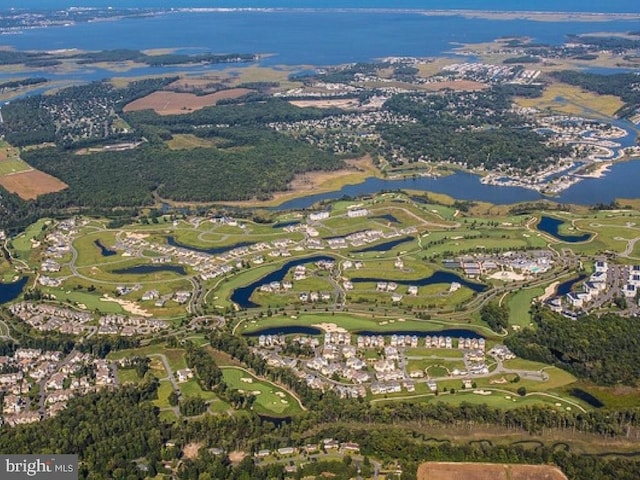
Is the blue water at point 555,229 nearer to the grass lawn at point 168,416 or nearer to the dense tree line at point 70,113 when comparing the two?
the grass lawn at point 168,416

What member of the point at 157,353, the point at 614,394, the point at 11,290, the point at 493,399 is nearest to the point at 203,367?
the point at 157,353

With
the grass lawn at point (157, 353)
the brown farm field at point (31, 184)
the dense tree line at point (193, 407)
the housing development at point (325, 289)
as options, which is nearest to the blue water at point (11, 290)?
the housing development at point (325, 289)

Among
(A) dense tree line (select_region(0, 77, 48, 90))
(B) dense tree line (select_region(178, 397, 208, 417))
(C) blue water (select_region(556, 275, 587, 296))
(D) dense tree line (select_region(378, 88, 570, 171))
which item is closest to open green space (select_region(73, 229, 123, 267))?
(B) dense tree line (select_region(178, 397, 208, 417))

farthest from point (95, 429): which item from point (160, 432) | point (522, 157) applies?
point (522, 157)

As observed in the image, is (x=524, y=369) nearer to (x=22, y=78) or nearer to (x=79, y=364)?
(x=79, y=364)

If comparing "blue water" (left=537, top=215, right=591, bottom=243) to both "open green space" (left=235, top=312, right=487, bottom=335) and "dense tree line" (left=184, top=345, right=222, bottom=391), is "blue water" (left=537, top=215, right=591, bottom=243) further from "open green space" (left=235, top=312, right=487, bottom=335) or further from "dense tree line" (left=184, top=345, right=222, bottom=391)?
"dense tree line" (left=184, top=345, right=222, bottom=391)
